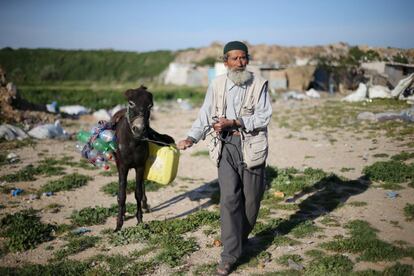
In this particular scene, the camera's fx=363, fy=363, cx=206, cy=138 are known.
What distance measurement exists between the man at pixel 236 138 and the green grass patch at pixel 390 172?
4.08 meters

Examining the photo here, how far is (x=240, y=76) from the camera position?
391 centimetres

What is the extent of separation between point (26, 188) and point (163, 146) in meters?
3.74

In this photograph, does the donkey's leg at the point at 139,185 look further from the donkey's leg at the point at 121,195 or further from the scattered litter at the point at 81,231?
the scattered litter at the point at 81,231

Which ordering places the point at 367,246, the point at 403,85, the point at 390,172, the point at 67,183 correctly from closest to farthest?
the point at 367,246
the point at 390,172
the point at 67,183
the point at 403,85

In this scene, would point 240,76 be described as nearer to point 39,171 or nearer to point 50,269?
point 50,269

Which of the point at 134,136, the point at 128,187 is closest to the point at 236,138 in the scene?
the point at 134,136

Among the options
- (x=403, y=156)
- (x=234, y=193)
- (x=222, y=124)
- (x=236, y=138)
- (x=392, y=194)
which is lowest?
(x=392, y=194)

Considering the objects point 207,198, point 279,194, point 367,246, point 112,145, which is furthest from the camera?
point 207,198

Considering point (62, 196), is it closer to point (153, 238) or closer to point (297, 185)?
point (153, 238)

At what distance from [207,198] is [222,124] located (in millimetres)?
3215

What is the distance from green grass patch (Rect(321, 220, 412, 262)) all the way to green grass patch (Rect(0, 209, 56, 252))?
3.76m

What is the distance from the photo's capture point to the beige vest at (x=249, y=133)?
3.98 metres

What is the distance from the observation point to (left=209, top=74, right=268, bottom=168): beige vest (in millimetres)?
3977

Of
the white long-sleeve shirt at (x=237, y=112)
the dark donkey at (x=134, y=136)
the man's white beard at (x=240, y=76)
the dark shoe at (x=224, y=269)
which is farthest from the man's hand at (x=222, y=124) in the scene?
the dark shoe at (x=224, y=269)
